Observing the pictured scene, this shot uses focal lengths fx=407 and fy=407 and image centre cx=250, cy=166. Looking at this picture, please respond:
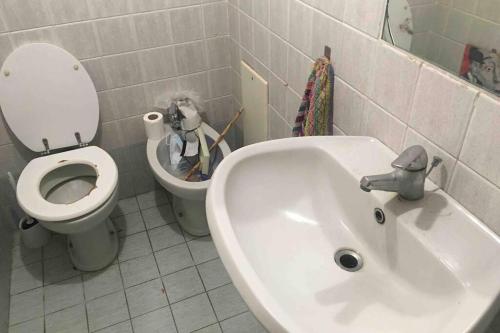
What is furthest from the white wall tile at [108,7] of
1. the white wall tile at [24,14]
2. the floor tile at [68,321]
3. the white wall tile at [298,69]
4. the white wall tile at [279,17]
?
the floor tile at [68,321]

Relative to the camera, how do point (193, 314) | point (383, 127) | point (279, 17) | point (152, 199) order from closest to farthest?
point (383, 127) → point (279, 17) → point (193, 314) → point (152, 199)

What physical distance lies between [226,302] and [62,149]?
→ 1012mm

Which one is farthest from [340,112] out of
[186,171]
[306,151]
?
[186,171]

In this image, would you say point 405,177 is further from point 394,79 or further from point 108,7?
point 108,7

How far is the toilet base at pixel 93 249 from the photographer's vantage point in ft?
5.70

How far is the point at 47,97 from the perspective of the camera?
1.69 m

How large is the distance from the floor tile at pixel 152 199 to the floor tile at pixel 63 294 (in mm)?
509

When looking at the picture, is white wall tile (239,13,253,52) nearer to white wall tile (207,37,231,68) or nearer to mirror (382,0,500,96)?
white wall tile (207,37,231,68)

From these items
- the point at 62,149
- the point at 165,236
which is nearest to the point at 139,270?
the point at 165,236

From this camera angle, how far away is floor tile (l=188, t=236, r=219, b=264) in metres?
1.85

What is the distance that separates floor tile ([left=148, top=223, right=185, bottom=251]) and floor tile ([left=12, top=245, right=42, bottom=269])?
0.51 m

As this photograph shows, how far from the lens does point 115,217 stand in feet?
6.81

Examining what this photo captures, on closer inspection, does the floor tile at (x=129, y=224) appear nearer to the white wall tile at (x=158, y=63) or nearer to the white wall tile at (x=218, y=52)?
the white wall tile at (x=158, y=63)

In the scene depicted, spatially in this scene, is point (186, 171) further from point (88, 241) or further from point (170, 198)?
point (88, 241)
